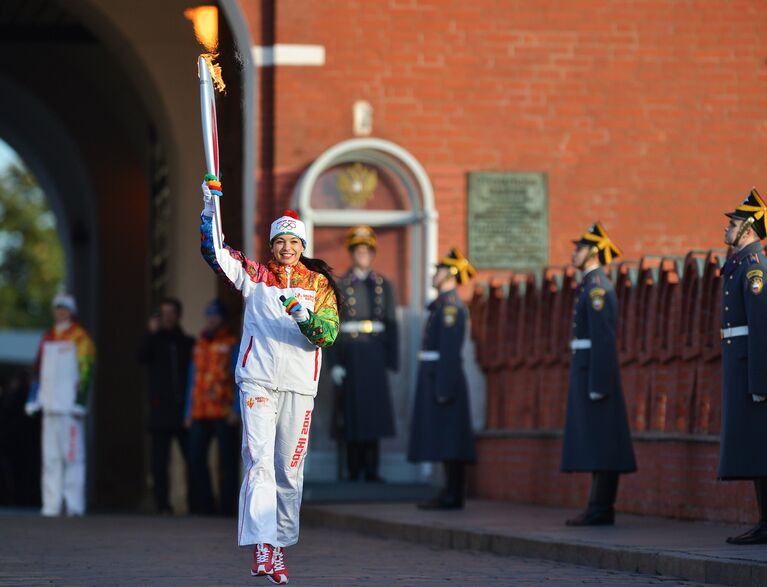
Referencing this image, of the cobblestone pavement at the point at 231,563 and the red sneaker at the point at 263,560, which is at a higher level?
the red sneaker at the point at 263,560

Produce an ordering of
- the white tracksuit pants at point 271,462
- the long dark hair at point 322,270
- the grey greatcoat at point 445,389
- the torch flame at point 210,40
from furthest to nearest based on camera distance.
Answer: the grey greatcoat at point 445,389, the long dark hair at point 322,270, the torch flame at point 210,40, the white tracksuit pants at point 271,462

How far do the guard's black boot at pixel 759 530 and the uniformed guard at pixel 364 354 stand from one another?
596 centimetres

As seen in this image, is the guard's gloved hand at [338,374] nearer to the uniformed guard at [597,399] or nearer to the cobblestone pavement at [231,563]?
the cobblestone pavement at [231,563]

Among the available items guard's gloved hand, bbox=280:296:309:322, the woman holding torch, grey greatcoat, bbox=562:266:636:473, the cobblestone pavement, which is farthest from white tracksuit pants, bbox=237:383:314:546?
grey greatcoat, bbox=562:266:636:473

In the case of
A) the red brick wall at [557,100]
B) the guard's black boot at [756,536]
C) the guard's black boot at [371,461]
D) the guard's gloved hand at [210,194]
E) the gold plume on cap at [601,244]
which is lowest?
the guard's black boot at [756,536]

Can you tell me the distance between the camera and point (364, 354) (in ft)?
52.7

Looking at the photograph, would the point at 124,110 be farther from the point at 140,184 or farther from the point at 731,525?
the point at 731,525

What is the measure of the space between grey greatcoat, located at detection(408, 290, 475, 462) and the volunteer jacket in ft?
→ 15.9

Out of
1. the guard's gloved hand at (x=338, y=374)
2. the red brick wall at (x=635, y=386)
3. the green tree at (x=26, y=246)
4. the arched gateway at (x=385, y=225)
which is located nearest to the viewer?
the red brick wall at (x=635, y=386)

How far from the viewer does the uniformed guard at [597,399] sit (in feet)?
39.7

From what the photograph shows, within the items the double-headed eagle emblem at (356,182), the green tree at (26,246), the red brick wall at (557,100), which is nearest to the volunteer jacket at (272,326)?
the red brick wall at (557,100)

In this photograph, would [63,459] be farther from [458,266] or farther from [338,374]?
[458,266]

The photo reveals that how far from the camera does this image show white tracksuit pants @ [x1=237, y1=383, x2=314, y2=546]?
9.16 m

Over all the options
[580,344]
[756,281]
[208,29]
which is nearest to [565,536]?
[580,344]
